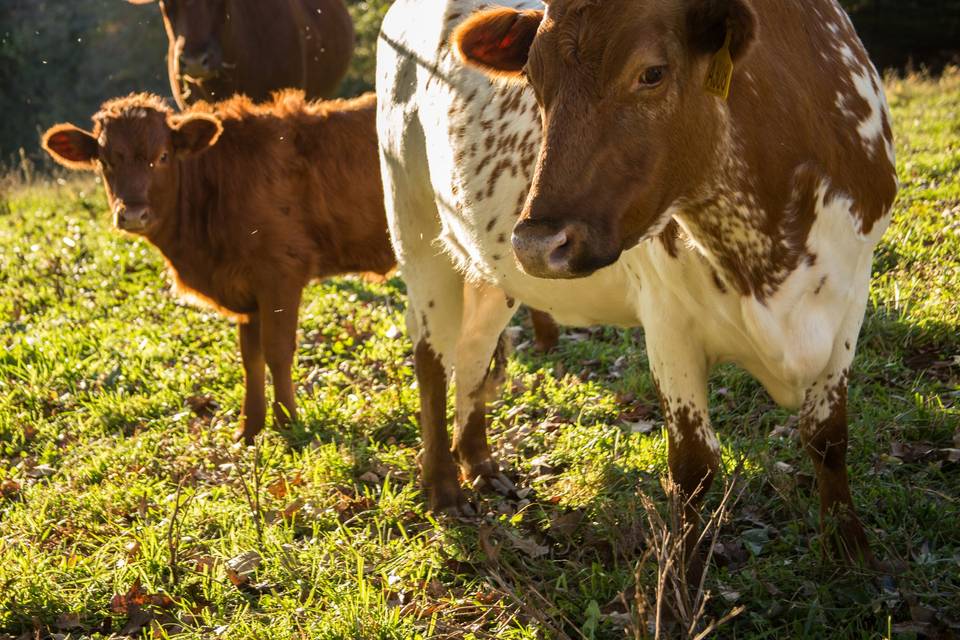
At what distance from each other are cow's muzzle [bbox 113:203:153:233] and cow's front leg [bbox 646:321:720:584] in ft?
10.9

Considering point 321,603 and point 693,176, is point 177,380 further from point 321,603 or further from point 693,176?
point 693,176

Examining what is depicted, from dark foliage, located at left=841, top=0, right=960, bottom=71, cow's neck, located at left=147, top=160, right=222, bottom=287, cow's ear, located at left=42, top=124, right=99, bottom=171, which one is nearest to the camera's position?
cow's ear, located at left=42, top=124, right=99, bottom=171

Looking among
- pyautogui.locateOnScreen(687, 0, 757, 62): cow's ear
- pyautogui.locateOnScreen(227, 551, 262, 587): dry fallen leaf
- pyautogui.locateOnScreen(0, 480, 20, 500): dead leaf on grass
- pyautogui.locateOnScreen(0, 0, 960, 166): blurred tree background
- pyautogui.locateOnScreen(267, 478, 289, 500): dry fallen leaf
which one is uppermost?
pyautogui.locateOnScreen(0, 0, 960, 166): blurred tree background

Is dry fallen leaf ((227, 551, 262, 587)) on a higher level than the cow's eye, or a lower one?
lower

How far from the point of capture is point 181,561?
436 centimetres

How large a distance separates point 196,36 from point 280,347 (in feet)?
12.6

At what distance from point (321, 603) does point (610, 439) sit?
1.77 meters

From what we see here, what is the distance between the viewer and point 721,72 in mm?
2906

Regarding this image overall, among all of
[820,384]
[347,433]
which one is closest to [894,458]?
[820,384]

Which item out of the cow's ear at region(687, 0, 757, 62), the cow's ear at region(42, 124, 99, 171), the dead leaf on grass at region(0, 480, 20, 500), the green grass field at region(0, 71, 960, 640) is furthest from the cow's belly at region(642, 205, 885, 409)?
the cow's ear at region(42, 124, 99, 171)

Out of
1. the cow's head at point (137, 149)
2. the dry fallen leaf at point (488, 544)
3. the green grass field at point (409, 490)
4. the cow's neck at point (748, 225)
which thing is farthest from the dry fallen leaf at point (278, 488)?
the cow's neck at point (748, 225)

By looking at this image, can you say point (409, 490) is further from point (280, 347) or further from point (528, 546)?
point (280, 347)

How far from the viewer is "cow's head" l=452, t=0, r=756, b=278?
2.82m

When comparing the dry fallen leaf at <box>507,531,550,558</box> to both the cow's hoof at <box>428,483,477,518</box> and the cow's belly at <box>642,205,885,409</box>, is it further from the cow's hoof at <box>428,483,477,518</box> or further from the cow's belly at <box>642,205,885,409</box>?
the cow's belly at <box>642,205,885,409</box>
